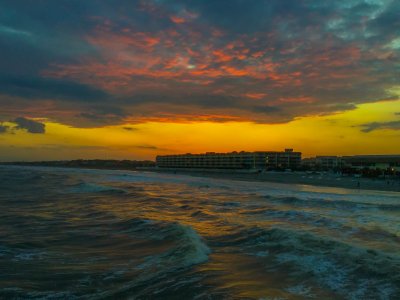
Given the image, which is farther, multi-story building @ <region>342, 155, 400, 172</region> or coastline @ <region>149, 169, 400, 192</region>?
multi-story building @ <region>342, 155, 400, 172</region>

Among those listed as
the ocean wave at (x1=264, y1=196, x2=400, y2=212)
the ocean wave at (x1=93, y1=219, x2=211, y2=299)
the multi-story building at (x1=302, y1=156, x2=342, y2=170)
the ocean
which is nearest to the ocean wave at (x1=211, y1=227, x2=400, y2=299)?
the ocean

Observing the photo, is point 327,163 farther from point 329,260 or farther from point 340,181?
point 329,260

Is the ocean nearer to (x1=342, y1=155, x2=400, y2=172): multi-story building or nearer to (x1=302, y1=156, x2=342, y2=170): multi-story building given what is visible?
(x1=342, y1=155, x2=400, y2=172): multi-story building

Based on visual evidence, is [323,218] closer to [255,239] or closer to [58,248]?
[255,239]

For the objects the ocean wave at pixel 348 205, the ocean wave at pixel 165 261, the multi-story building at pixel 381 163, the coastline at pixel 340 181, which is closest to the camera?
the ocean wave at pixel 165 261

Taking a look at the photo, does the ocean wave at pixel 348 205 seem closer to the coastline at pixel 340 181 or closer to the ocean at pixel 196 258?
the ocean at pixel 196 258

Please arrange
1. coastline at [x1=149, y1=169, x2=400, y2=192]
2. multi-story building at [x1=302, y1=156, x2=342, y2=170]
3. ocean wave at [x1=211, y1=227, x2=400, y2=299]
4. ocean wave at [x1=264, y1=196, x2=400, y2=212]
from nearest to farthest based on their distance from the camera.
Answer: ocean wave at [x1=211, y1=227, x2=400, y2=299] < ocean wave at [x1=264, y1=196, x2=400, y2=212] < coastline at [x1=149, y1=169, x2=400, y2=192] < multi-story building at [x1=302, y1=156, x2=342, y2=170]

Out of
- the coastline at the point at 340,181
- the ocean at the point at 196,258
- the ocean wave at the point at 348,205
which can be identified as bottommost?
the coastline at the point at 340,181

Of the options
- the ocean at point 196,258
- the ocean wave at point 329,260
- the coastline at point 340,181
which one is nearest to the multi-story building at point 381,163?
the coastline at point 340,181

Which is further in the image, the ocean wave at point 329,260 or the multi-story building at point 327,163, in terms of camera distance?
the multi-story building at point 327,163

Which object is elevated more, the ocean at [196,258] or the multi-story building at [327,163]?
the multi-story building at [327,163]

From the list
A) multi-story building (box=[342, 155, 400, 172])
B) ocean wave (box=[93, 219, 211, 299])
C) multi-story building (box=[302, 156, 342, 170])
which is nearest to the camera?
ocean wave (box=[93, 219, 211, 299])

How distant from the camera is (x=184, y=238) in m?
13.9

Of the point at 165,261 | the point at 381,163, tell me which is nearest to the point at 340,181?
the point at 381,163
